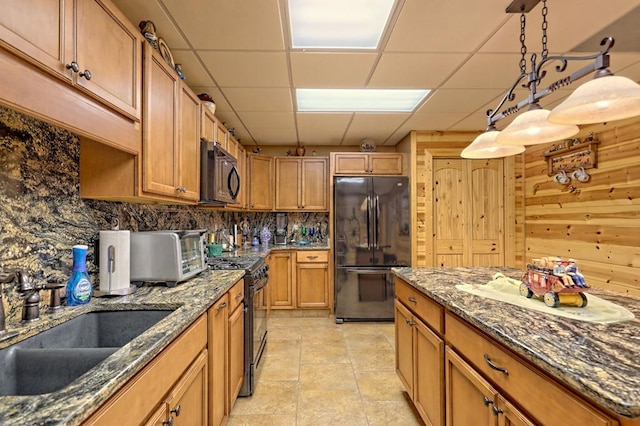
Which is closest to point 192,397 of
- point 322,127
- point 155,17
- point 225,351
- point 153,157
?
point 225,351

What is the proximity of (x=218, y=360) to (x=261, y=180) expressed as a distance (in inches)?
115

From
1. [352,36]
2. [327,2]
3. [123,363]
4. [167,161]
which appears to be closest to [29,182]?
[167,161]

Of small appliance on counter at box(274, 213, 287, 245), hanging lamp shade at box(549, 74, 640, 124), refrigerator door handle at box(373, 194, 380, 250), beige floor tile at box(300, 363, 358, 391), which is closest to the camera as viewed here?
hanging lamp shade at box(549, 74, 640, 124)

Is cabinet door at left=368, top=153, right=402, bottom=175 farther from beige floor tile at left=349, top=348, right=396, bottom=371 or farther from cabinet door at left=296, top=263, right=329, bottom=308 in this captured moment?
beige floor tile at left=349, top=348, right=396, bottom=371

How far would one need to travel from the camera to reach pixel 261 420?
2.02 metres

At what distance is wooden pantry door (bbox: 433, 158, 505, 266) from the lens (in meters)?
3.99

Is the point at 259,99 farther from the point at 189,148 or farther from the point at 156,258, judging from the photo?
the point at 156,258

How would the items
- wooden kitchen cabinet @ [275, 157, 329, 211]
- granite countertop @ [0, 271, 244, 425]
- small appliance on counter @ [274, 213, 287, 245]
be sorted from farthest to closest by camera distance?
small appliance on counter @ [274, 213, 287, 245]
wooden kitchen cabinet @ [275, 157, 329, 211]
granite countertop @ [0, 271, 244, 425]

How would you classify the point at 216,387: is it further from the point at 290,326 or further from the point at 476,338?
the point at 290,326

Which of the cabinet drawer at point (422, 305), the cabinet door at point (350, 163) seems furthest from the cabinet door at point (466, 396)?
the cabinet door at point (350, 163)

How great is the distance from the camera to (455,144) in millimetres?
3975

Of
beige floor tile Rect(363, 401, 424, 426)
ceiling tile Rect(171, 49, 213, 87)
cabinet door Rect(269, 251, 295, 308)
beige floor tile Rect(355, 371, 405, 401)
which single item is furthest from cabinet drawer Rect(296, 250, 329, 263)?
ceiling tile Rect(171, 49, 213, 87)

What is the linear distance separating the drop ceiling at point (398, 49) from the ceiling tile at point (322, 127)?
0.36m

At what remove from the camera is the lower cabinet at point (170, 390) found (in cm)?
80
